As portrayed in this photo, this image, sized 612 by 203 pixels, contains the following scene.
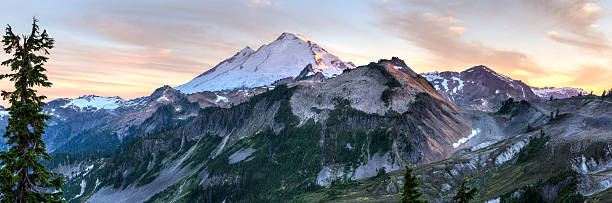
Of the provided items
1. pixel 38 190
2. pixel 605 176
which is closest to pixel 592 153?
pixel 605 176

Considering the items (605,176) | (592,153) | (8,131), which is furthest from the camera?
(592,153)

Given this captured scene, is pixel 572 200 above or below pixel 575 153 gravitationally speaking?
below

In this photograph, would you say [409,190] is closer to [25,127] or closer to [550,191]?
[25,127]

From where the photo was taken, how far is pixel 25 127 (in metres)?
29.8

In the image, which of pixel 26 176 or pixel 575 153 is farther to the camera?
pixel 575 153

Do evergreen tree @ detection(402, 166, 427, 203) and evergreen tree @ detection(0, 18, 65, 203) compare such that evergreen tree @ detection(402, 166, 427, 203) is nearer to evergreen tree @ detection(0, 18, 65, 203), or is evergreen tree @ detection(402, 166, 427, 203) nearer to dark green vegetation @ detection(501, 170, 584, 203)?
evergreen tree @ detection(0, 18, 65, 203)

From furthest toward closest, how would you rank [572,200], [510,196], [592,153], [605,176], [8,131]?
[592,153] < [510,196] < [605,176] < [572,200] < [8,131]

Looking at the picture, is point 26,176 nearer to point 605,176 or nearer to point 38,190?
point 38,190

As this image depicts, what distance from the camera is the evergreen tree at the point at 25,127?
29.7m

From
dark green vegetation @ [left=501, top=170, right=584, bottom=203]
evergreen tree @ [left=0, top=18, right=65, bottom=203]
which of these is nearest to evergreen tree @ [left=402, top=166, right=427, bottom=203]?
evergreen tree @ [left=0, top=18, right=65, bottom=203]

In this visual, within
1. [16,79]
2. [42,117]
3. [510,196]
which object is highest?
[16,79]

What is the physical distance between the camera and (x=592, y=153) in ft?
622

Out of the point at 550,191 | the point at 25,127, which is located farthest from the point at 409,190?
the point at 550,191

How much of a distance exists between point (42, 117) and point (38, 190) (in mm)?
6397
